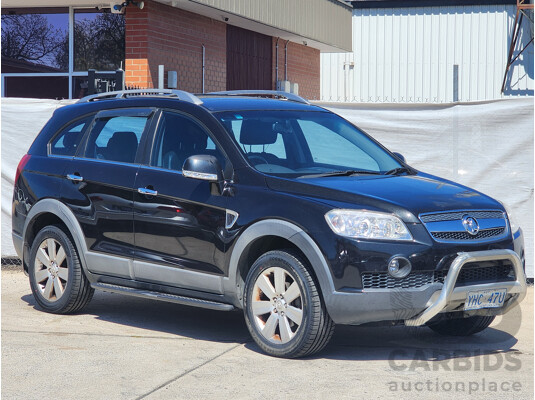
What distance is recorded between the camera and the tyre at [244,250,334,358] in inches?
254

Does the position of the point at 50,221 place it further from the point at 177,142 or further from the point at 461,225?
the point at 461,225

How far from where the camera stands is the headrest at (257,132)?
736 centimetres

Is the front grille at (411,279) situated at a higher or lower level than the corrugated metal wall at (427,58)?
lower

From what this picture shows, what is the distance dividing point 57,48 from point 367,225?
11.4 meters

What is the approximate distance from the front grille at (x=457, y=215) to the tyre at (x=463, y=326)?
971 mm

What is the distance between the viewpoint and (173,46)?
54.3ft

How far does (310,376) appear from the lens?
20.2ft

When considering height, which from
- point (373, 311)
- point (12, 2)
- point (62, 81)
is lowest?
point (373, 311)

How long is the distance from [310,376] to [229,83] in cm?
1413

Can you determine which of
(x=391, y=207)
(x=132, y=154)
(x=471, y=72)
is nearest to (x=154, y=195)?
(x=132, y=154)

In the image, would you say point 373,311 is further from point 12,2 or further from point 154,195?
point 12,2

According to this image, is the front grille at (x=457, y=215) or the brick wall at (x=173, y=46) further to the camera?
the brick wall at (x=173, y=46)

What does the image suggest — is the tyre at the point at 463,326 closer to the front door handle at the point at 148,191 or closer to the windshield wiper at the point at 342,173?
the windshield wiper at the point at 342,173

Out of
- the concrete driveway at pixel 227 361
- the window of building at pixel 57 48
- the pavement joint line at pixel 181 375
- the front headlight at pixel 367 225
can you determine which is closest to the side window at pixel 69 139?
the concrete driveway at pixel 227 361
